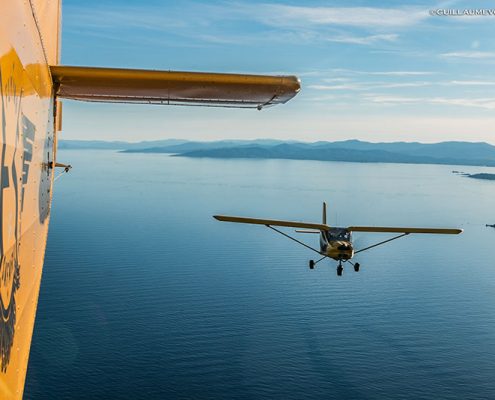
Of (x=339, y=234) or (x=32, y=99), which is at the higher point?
(x=32, y=99)

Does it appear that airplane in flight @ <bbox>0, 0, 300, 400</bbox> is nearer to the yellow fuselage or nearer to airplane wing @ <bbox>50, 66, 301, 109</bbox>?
airplane wing @ <bbox>50, 66, 301, 109</bbox>

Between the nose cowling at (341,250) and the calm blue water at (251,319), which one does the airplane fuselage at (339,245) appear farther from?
the calm blue water at (251,319)

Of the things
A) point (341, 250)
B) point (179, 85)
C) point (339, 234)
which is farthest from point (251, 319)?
point (179, 85)

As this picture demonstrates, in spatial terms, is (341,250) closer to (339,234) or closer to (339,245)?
(339,245)

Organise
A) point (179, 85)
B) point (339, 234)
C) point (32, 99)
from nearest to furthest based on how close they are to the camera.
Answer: point (32, 99) < point (179, 85) < point (339, 234)

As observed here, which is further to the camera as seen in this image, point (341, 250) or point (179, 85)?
point (341, 250)

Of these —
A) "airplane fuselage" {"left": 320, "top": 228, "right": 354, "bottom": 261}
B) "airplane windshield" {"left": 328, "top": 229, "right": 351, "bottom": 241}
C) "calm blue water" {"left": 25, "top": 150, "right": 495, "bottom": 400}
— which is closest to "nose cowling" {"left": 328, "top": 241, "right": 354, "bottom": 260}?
"airplane fuselage" {"left": 320, "top": 228, "right": 354, "bottom": 261}

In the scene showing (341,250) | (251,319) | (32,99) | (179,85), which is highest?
(179,85)
